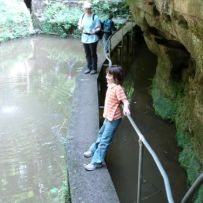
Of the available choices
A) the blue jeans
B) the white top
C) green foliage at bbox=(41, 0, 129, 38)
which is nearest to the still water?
the blue jeans

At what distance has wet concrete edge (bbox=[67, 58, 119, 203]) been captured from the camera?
505 centimetres

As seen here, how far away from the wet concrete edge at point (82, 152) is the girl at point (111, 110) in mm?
182

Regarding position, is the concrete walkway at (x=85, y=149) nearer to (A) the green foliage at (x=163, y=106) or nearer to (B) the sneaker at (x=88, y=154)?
(B) the sneaker at (x=88, y=154)

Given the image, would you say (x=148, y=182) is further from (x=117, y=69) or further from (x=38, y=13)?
(x=38, y=13)

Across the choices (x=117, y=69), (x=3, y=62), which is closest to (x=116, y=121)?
(x=117, y=69)

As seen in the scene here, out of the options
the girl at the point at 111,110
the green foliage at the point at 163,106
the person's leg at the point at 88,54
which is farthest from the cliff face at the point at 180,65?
the person's leg at the point at 88,54

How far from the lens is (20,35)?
1984cm

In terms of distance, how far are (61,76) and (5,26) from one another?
8554mm

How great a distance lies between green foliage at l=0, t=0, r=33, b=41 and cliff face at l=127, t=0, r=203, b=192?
10.8 meters

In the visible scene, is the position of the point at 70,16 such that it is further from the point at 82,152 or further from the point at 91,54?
the point at 82,152

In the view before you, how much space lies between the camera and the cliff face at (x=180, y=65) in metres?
5.12

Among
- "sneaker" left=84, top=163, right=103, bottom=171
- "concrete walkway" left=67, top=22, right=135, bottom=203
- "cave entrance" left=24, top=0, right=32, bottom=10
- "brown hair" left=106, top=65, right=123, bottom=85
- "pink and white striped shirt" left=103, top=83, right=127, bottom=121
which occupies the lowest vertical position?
"cave entrance" left=24, top=0, right=32, bottom=10

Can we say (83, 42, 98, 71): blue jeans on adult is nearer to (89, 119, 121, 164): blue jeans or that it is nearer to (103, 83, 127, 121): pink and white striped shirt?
(89, 119, 121, 164): blue jeans

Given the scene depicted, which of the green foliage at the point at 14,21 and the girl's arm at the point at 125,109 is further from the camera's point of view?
the green foliage at the point at 14,21
